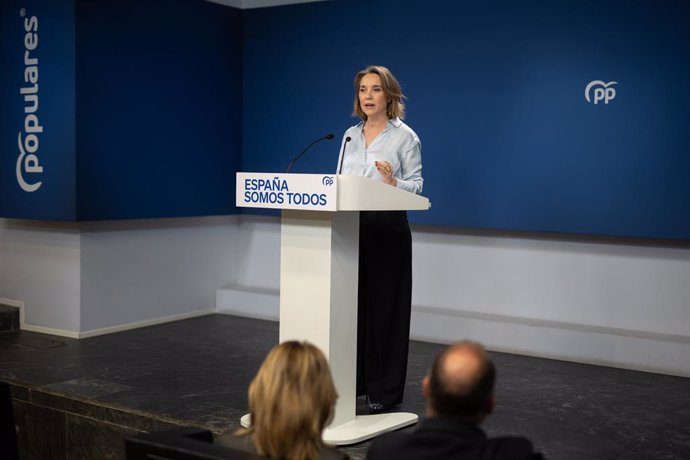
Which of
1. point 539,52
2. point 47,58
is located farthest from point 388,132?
point 47,58

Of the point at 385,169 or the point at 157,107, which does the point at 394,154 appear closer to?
the point at 385,169

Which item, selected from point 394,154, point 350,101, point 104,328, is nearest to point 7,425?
point 394,154

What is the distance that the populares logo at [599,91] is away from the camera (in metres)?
5.01

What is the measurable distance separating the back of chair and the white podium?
1.34 metres

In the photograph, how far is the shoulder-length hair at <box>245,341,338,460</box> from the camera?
73.0 inches

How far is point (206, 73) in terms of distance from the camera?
6.33m

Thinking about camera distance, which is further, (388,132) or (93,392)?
(93,392)

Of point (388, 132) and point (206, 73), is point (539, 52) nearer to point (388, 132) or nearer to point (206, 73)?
point (388, 132)

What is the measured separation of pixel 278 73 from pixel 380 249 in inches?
114

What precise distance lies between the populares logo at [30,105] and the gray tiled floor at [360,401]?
109 centimetres

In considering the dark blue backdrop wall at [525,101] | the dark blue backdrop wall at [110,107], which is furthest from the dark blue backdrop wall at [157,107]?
the dark blue backdrop wall at [525,101]

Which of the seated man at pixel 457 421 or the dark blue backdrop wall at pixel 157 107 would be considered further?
the dark blue backdrop wall at pixel 157 107

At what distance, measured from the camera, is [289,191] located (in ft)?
11.0

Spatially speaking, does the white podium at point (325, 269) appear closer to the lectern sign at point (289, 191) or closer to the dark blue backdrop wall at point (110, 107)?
the lectern sign at point (289, 191)
